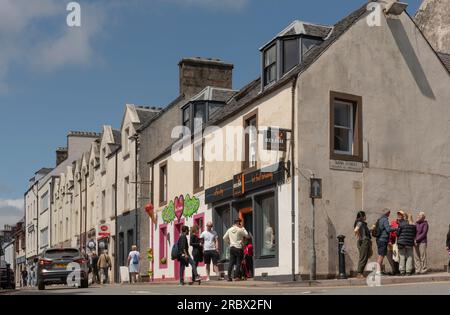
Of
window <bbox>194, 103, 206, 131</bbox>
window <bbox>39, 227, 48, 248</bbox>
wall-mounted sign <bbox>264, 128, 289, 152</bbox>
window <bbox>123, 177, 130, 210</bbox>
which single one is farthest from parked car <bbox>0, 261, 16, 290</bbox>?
window <bbox>39, 227, 48, 248</bbox>

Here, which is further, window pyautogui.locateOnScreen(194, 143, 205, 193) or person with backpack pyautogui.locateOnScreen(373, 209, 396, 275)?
window pyautogui.locateOnScreen(194, 143, 205, 193)

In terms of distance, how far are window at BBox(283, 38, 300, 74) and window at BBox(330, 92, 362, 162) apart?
2515 millimetres

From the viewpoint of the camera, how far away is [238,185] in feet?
84.6

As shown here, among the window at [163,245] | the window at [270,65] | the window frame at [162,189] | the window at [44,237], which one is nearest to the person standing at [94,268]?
the window at [163,245]

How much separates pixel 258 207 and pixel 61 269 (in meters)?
7.06

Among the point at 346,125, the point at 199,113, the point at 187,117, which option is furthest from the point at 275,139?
the point at 187,117

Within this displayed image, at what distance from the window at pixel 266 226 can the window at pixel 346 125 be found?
263 cm

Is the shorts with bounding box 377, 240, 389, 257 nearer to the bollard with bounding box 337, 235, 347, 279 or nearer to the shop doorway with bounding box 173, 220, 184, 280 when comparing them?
the bollard with bounding box 337, 235, 347, 279

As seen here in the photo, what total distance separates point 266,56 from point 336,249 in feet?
25.5

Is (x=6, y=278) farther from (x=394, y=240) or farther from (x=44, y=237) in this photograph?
(x=44, y=237)

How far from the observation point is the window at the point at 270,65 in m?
26.1

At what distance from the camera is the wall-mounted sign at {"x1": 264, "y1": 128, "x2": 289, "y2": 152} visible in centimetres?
2242

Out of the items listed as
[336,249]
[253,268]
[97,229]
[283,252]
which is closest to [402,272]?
[336,249]

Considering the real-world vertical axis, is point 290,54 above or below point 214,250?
above
